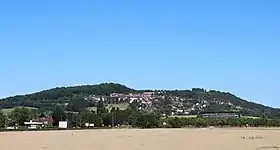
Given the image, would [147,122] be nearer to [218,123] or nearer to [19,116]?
[218,123]


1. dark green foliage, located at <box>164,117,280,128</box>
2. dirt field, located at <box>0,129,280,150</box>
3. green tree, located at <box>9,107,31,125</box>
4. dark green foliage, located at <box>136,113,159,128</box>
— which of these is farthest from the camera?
green tree, located at <box>9,107,31,125</box>

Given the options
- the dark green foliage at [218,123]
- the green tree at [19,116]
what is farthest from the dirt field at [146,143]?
the green tree at [19,116]

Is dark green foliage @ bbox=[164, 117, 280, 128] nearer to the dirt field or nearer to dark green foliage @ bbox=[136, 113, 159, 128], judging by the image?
dark green foliage @ bbox=[136, 113, 159, 128]

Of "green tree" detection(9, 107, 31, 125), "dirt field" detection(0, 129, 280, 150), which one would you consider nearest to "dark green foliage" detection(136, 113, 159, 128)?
"green tree" detection(9, 107, 31, 125)

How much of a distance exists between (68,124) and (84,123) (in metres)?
4.41

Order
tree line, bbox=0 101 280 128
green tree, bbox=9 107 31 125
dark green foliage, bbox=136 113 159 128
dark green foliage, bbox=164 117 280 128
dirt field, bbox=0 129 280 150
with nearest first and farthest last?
dirt field, bbox=0 129 280 150, dark green foliage, bbox=136 113 159 128, tree line, bbox=0 101 280 128, dark green foliage, bbox=164 117 280 128, green tree, bbox=9 107 31 125

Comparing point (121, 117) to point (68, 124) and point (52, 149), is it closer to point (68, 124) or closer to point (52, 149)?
point (68, 124)

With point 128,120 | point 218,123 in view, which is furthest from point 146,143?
point 128,120

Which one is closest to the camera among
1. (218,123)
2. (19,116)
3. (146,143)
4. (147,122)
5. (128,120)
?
A: (146,143)

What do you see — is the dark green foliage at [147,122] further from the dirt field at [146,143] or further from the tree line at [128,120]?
the dirt field at [146,143]

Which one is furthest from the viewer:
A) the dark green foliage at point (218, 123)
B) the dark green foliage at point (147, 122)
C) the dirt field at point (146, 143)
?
the dark green foliage at point (218, 123)

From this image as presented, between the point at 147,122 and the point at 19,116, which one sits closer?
the point at 147,122

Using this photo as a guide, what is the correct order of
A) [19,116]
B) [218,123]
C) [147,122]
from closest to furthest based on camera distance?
[147,122] < [19,116] < [218,123]

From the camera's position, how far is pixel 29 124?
154500 millimetres
